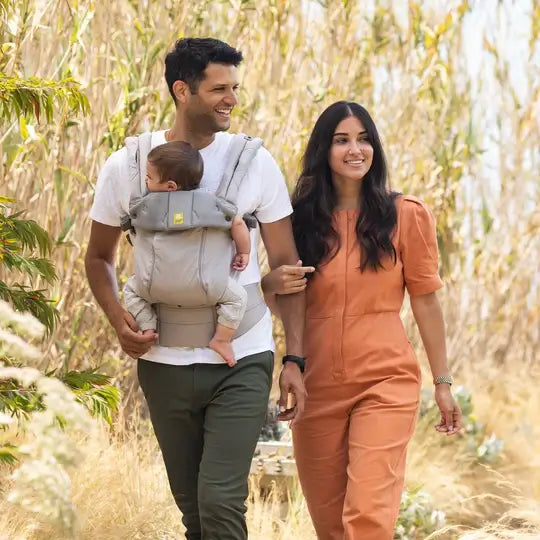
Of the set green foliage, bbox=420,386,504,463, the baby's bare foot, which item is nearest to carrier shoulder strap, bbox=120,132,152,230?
the baby's bare foot

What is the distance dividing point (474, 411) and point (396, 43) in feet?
6.54

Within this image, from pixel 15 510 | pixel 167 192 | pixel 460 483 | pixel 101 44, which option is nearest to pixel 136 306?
pixel 167 192

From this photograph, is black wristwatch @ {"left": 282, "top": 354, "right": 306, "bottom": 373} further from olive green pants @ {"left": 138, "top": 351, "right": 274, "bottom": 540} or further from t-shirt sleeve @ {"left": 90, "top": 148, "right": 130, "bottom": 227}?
t-shirt sleeve @ {"left": 90, "top": 148, "right": 130, "bottom": 227}

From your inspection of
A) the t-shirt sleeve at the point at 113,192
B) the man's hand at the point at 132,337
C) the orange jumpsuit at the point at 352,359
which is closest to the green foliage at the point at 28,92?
the t-shirt sleeve at the point at 113,192

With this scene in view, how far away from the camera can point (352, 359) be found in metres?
3.33

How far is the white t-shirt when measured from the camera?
9.94 ft

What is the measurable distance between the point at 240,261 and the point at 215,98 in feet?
1.46

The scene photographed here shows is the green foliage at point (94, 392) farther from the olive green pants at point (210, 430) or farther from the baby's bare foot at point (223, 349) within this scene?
the baby's bare foot at point (223, 349)

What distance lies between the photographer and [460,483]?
549cm

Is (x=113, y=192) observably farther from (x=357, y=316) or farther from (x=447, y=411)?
(x=447, y=411)

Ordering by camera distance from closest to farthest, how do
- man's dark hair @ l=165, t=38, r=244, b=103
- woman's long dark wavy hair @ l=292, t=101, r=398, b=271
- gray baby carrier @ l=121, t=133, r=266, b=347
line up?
gray baby carrier @ l=121, t=133, r=266, b=347 → man's dark hair @ l=165, t=38, r=244, b=103 → woman's long dark wavy hair @ l=292, t=101, r=398, b=271

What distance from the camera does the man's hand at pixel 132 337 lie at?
3025 millimetres

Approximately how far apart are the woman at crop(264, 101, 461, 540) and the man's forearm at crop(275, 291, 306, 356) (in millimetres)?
71


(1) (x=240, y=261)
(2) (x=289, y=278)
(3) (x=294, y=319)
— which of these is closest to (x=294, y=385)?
(3) (x=294, y=319)
